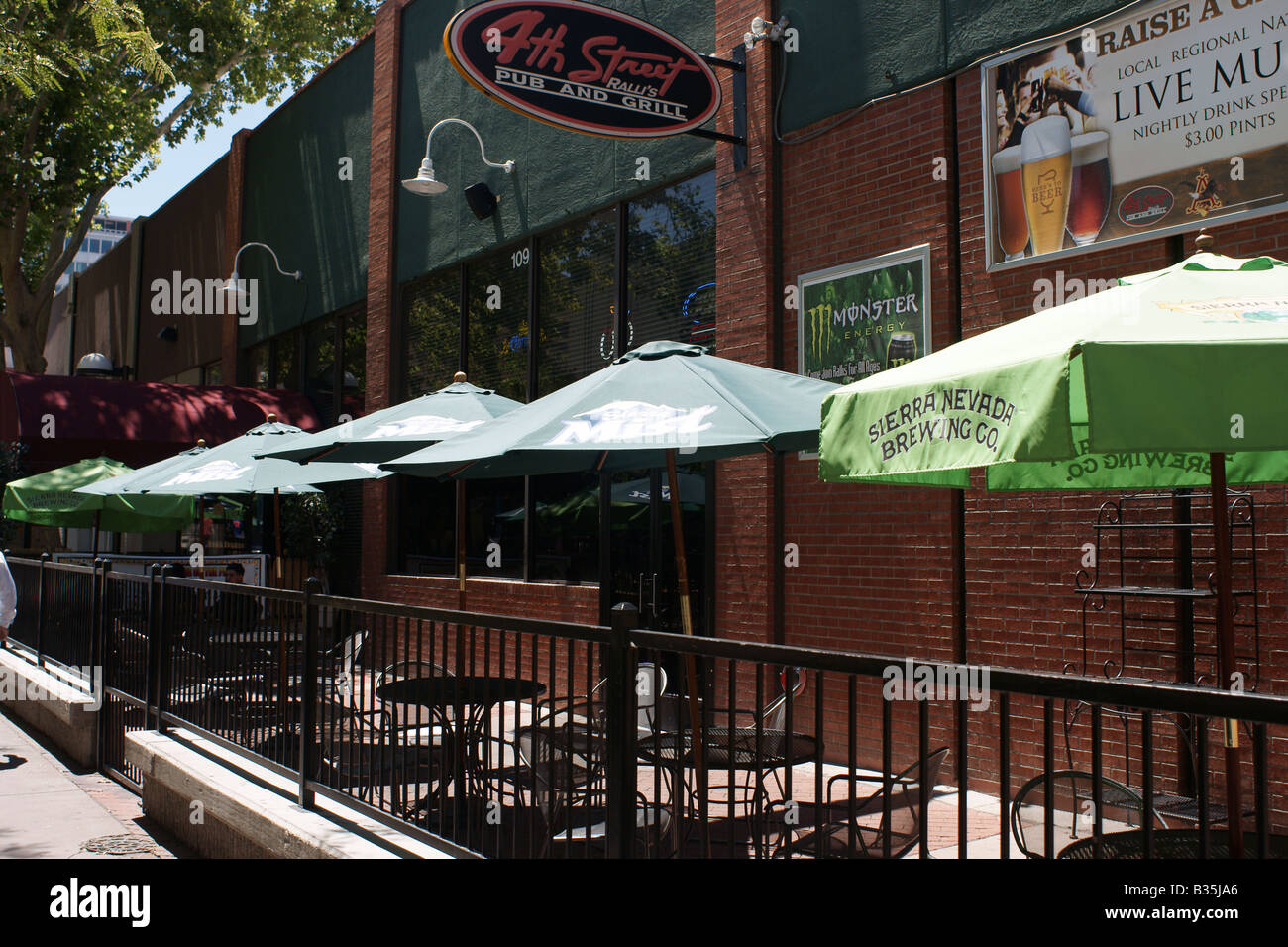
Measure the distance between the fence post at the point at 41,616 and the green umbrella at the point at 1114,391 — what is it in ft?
30.7

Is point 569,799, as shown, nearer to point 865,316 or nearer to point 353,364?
point 865,316

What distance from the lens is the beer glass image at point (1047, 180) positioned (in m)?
6.70

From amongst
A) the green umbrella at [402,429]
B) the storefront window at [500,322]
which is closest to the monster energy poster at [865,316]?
the green umbrella at [402,429]

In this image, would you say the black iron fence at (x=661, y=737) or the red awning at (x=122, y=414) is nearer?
the black iron fence at (x=661, y=737)

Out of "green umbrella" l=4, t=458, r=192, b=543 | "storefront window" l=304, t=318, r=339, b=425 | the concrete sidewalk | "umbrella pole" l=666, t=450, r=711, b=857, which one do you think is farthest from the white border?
"storefront window" l=304, t=318, r=339, b=425

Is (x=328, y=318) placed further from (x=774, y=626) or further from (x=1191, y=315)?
(x=1191, y=315)

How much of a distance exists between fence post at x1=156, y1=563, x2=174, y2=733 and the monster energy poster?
15.8 feet

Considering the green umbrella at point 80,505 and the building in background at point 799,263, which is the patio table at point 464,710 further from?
the green umbrella at point 80,505

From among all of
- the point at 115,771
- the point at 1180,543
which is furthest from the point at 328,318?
the point at 1180,543

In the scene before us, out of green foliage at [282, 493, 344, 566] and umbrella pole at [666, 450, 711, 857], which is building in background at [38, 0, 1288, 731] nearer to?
green foliage at [282, 493, 344, 566]

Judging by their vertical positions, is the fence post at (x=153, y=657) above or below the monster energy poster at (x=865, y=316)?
below

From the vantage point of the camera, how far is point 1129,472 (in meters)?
5.20

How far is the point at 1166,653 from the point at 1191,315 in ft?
11.0

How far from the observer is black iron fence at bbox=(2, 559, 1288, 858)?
289cm
